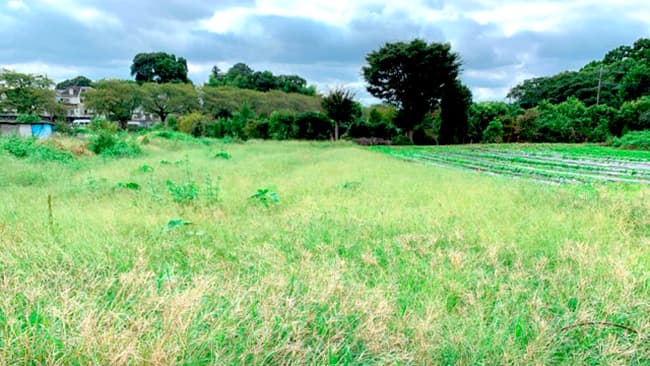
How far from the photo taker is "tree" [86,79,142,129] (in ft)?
97.2

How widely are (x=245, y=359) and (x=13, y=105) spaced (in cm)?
3791

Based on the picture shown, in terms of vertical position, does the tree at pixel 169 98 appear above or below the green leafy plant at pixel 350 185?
above

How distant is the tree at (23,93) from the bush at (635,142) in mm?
38779

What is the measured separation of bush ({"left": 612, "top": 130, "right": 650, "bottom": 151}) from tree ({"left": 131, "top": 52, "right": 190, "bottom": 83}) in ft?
132

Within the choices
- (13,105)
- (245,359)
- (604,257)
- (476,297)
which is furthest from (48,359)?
(13,105)

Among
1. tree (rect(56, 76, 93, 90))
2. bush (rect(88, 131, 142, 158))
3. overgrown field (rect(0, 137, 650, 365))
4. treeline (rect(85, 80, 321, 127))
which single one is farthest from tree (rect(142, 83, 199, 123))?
tree (rect(56, 76, 93, 90))

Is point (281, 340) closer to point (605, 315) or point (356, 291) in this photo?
point (356, 291)

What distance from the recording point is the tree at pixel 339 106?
19625 mm

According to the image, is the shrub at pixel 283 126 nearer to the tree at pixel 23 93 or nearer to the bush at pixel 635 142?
the bush at pixel 635 142

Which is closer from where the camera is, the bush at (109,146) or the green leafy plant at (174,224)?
the green leafy plant at (174,224)

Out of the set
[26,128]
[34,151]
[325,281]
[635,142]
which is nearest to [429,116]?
[635,142]

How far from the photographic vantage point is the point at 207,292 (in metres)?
1.92

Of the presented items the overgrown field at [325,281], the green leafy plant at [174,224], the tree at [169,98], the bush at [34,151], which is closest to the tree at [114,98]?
the tree at [169,98]

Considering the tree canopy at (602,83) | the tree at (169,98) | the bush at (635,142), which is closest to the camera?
the bush at (635,142)
